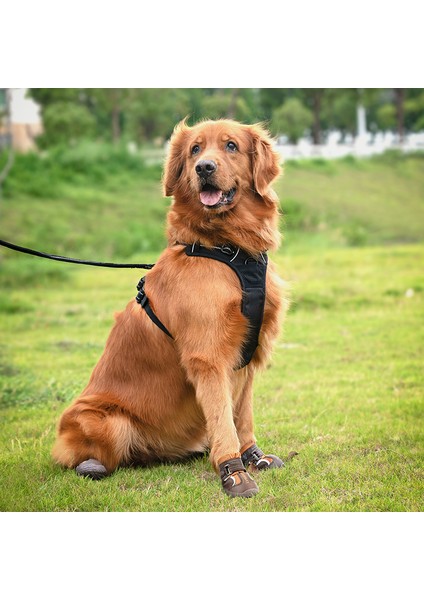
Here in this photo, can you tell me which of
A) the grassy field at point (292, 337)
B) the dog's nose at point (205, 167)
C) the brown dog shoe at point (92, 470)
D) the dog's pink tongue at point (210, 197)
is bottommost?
the grassy field at point (292, 337)

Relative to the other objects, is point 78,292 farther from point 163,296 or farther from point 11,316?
point 163,296

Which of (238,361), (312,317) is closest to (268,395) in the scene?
(238,361)

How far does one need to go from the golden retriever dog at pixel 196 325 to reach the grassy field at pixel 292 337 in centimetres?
21

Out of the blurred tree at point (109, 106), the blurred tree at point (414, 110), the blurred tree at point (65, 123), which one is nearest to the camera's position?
the blurred tree at point (65, 123)

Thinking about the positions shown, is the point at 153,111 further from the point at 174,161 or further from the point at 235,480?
the point at 235,480

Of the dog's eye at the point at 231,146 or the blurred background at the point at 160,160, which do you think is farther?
the blurred background at the point at 160,160

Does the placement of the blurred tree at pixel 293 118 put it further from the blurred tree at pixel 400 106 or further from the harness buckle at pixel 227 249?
the harness buckle at pixel 227 249

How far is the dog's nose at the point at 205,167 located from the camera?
3852mm

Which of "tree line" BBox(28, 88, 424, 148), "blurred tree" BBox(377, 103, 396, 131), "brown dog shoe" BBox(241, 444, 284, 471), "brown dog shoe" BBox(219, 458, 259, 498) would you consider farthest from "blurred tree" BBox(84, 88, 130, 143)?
"brown dog shoe" BBox(219, 458, 259, 498)

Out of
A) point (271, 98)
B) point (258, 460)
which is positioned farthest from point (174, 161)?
point (271, 98)

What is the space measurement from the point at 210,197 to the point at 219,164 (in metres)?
0.19

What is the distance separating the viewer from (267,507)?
3740mm

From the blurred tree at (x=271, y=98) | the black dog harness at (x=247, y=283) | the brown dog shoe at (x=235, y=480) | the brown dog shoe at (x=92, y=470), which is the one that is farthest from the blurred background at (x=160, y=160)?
the brown dog shoe at (x=235, y=480)

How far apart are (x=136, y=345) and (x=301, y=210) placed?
11295 mm
